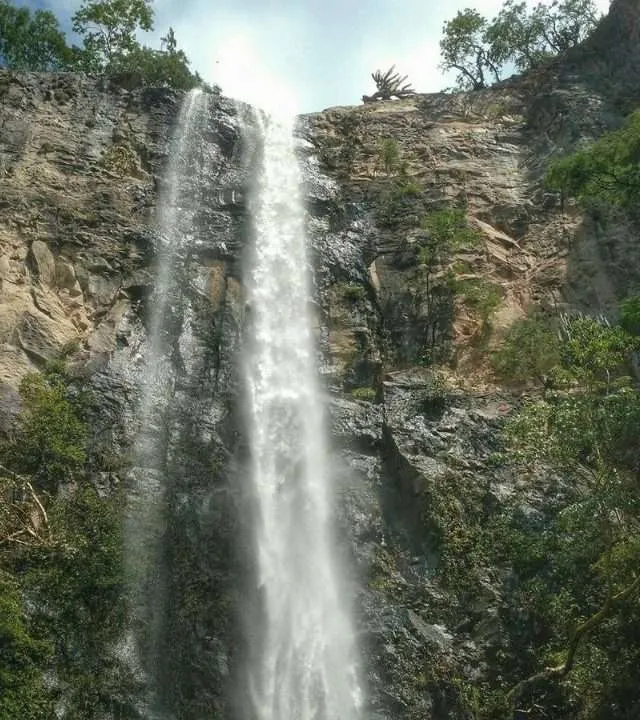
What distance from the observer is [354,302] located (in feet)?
56.3

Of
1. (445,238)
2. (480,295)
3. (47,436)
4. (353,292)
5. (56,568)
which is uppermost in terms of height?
(445,238)

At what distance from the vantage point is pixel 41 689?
10148 mm

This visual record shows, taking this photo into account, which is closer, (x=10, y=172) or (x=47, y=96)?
(x=10, y=172)

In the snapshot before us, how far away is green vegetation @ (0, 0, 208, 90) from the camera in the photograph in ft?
85.8

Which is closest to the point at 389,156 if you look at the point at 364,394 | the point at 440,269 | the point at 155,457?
the point at 440,269

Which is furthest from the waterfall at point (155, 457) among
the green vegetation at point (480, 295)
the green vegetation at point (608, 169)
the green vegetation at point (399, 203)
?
the green vegetation at point (608, 169)

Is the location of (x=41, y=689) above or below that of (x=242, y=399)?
below

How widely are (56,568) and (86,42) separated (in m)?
21.9

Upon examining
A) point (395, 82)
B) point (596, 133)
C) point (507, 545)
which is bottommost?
point (507, 545)

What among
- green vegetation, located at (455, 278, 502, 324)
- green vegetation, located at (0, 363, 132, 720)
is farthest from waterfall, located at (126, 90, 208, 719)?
green vegetation, located at (455, 278, 502, 324)

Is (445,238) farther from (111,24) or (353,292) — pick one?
(111,24)

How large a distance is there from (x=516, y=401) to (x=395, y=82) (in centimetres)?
1515

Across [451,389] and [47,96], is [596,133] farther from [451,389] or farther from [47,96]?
[47,96]

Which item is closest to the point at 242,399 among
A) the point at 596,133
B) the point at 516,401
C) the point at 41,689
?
the point at 516,401
